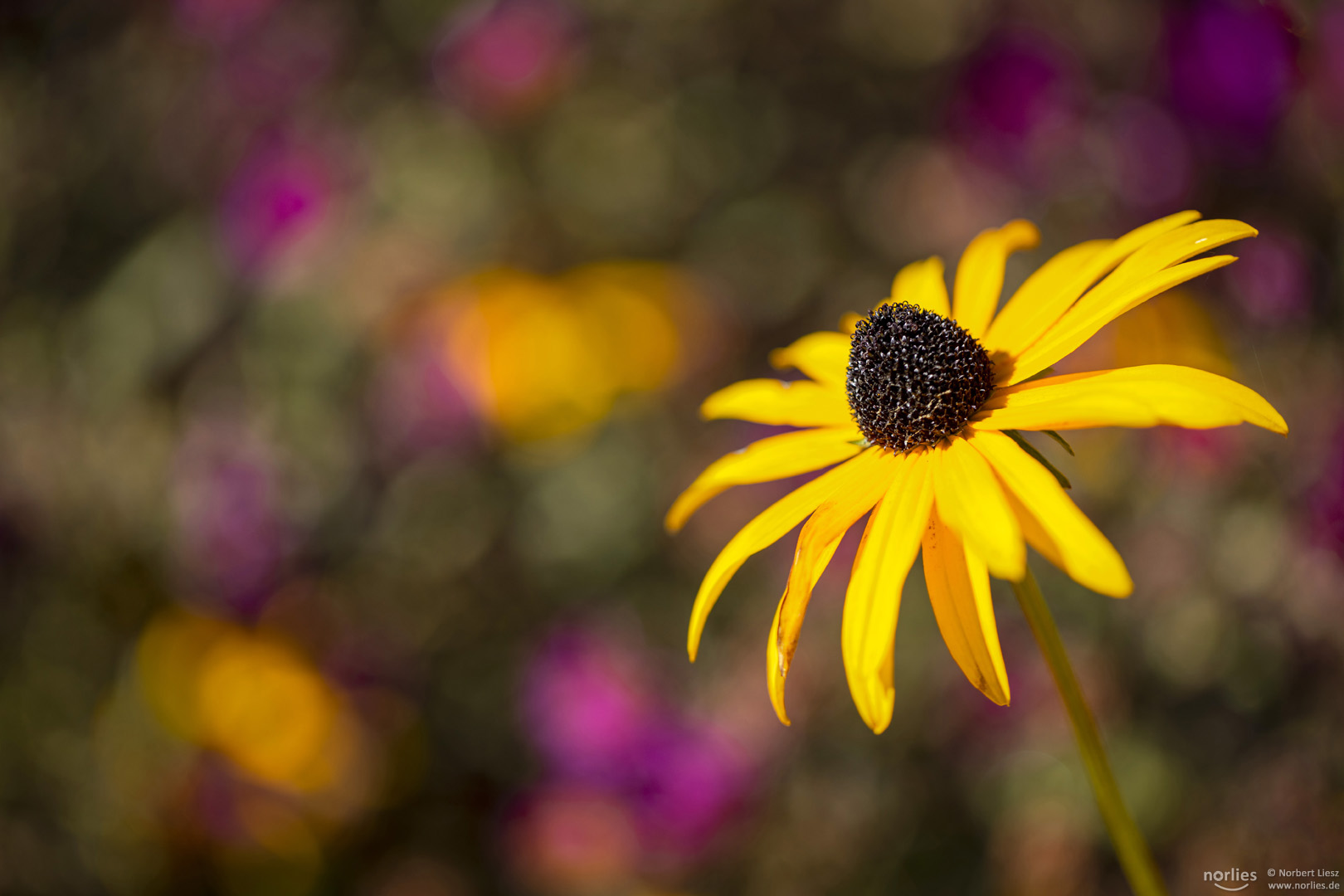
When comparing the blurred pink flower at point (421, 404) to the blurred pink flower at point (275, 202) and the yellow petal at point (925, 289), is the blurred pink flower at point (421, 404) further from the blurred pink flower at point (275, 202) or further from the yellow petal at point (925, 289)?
the yellow petal at point (925, 289)

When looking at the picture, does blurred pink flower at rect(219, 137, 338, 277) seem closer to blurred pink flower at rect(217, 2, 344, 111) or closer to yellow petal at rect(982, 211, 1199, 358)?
blurred pink flower at rect(217, 2, 344, 111)

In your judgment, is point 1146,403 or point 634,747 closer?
point 1146,403

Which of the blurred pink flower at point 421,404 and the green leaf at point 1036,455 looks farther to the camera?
the blurred pink flower at point 421,404

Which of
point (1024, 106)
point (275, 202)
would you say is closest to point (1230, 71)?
point (1024, 106)

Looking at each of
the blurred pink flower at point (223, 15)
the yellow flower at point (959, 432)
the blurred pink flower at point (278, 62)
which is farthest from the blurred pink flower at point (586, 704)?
the blurred pink flower at point (223, 15)

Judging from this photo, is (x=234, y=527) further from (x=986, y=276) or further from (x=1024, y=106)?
(x=1024, y=106)

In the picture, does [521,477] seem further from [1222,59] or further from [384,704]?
[1222,59]

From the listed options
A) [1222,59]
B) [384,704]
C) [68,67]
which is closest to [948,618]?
[1222,59]
